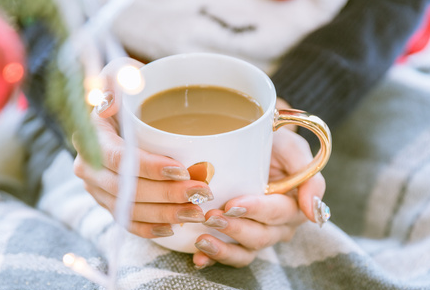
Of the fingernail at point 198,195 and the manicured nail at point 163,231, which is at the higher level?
the fingernail at point 198,195

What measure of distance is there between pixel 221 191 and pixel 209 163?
43 mm

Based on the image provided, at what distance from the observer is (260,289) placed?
0.51 m

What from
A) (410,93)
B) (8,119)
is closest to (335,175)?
(410,93)

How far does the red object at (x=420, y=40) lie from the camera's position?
3.12ft

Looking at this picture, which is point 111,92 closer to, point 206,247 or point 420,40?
point 206,247

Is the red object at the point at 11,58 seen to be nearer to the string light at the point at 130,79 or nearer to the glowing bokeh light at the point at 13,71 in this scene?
the glowing bokeh light at the point at 13,71

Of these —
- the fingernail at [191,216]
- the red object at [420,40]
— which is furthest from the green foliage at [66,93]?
the red object at [420,40]

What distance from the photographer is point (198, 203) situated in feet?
1.43

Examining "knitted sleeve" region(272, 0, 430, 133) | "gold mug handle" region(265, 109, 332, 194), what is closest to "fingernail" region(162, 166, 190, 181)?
"gold mug handle" region(265, 109, 332, 194)

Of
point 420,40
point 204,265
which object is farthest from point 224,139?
point 420,40

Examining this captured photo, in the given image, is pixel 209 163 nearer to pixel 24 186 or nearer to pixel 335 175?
pixel 335 175

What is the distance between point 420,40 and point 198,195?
76 centimetres

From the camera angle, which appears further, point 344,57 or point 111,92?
point 344,57

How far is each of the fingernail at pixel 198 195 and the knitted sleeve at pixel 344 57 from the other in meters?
0.30
